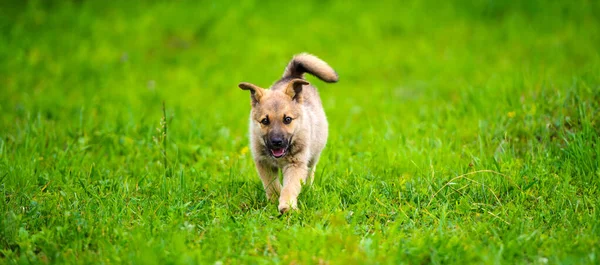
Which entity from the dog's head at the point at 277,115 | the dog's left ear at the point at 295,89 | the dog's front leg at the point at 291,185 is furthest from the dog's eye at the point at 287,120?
the dog's front leg at the point at 291,185

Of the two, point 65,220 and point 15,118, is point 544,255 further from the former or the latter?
point 15,118

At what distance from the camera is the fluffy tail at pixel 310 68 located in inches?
218

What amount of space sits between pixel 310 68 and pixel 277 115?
0.77m

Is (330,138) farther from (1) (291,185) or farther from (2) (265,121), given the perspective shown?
(1) (291,185)

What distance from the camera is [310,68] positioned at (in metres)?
5.65

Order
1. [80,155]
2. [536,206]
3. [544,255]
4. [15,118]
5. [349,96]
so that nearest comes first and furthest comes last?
1. [544,255]
2. [536,206]
3. [80,155]
4. [15,118]
5. [349,96]

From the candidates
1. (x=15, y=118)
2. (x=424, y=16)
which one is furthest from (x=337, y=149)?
(x=424, y=16)

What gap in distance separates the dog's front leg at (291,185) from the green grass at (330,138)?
0.09 m

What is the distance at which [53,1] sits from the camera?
1204cm

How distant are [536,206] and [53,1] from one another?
10.4 m

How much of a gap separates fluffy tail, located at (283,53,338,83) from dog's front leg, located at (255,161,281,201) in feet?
3.17

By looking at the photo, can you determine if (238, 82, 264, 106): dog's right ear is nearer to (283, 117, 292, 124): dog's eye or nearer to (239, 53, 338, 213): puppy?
(239, 53, 338, 213): puppy

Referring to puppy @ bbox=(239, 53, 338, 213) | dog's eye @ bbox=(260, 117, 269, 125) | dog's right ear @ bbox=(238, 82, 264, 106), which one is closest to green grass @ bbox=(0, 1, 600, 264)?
puppy @ bbox=(239, 53, 338, 213)

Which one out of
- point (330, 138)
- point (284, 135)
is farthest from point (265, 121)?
point (330, 138)
